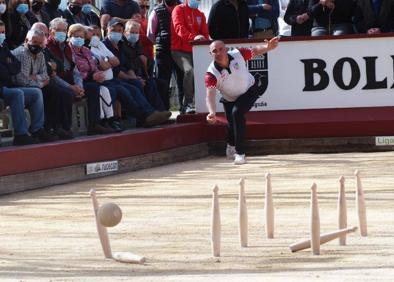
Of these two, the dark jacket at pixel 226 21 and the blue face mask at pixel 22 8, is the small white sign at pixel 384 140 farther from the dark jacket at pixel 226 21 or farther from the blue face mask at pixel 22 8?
the blue face mask at pixel 22 8

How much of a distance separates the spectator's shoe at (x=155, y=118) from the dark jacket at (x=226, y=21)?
6.09 feet

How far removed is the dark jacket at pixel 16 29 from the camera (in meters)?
→ 16.7

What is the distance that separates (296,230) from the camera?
36.8 feet

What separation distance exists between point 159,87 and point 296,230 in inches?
345

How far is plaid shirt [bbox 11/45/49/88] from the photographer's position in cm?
1599

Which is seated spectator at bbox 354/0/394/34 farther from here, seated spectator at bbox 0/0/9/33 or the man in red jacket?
seated spectator at bbox 0/0/9/33

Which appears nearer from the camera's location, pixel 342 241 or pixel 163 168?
pixel 342 241

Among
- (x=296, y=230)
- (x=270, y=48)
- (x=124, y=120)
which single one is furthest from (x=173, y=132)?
(x=296, y=230)

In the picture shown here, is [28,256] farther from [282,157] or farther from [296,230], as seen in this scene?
[282,157]

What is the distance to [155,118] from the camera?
1877 cm

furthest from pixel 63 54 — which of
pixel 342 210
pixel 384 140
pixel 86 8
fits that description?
pixel 342 210

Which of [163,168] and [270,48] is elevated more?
[270,48]

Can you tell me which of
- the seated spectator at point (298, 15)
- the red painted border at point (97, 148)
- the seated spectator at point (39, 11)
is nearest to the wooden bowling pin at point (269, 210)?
the red painted border at point (97, 148)

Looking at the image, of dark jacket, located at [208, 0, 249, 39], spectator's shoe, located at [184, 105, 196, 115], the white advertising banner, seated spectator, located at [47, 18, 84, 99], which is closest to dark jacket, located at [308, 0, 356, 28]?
the white advertising banner
